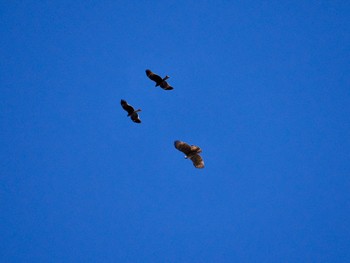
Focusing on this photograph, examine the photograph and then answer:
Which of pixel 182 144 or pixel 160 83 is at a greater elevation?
pixel 160 83

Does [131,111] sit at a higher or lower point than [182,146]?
higher

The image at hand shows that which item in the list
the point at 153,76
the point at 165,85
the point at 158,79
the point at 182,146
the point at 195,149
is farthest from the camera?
the point at 165,85

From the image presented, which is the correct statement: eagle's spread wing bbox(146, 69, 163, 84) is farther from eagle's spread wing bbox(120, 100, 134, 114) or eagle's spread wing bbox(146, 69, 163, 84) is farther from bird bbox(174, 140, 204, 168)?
bird bbox(174, 140, 204, 168)

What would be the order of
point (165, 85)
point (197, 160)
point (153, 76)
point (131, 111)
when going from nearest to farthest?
point (197, 160) < point (153, 76) < point (165, 85) < point (131, 111)

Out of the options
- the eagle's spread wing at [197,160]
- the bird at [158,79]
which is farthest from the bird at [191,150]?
the bird at [158,79]

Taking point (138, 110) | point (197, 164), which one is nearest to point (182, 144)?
point (197, 164)

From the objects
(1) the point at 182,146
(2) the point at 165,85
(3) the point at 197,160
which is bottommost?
(3) the point at 197,160

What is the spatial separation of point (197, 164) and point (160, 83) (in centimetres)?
594

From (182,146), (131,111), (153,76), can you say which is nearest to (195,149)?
(182,146)

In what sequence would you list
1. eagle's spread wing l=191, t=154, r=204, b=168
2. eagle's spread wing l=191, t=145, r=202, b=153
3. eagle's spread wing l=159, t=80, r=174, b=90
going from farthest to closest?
1. eagle's spread wing l=159, t=80, r=174, b=90
2. eagle's spread wing l=191, t=154, r=204, b=168
3. eagle's spread wing l=191, t=145, r=202, b=153

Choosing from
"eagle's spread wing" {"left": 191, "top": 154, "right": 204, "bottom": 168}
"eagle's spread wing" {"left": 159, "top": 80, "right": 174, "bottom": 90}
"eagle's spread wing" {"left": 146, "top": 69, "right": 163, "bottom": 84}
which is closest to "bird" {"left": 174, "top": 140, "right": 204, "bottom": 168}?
"eagle's spread wing" {"left": 191, "top": 154, "right": 204, "bottom": 168}

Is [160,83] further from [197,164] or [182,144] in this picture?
[197,164]

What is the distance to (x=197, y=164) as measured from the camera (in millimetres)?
20703

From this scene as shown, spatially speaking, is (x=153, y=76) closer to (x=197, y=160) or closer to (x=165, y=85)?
(x=165, y=85)
